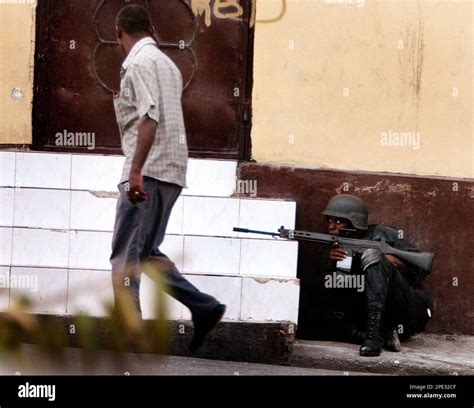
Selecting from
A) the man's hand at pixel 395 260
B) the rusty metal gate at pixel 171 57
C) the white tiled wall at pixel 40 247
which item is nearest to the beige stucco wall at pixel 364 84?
the rusty metal gate at pixel 171 57

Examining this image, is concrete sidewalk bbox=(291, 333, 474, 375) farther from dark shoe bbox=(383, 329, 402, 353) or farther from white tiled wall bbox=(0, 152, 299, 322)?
white tiled wall bbox=(0, 152, 299, 322)

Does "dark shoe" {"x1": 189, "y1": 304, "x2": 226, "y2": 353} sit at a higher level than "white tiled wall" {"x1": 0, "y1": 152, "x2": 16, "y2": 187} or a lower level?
lower

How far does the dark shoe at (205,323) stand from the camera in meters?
4.52

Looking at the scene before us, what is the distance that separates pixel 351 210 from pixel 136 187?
6.23ft

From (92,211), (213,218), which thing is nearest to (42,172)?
(92,211)

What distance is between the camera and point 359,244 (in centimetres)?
550

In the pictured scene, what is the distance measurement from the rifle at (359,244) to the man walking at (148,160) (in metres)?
0.97

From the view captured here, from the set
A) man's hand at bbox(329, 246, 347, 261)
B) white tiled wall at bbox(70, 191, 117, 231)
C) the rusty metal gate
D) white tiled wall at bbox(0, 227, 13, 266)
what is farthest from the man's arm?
the rusty metal gate

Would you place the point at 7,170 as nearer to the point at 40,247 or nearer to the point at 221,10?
the point at 40,247

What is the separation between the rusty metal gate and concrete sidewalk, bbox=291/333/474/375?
4.81 ft

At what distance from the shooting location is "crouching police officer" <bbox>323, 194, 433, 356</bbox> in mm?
5430

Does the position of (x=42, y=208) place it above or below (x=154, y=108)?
below

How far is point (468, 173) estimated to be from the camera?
6113 millimetres
